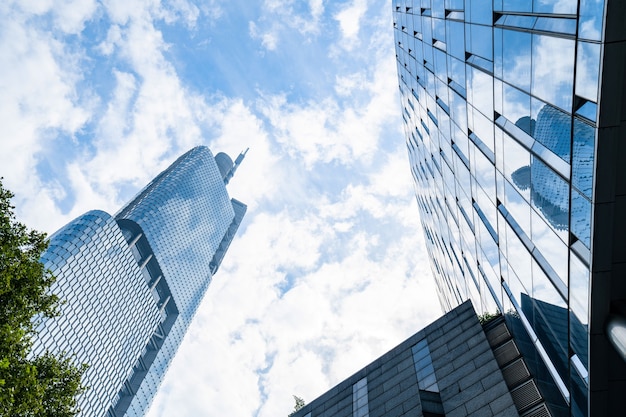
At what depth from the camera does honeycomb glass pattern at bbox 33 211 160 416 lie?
103 meters

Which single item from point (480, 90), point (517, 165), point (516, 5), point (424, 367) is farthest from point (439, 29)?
point (424, 367)

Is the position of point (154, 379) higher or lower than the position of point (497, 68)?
higher

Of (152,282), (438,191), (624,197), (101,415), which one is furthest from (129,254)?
(624,197)

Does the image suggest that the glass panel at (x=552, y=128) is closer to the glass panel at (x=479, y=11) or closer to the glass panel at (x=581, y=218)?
the glass panel at (x=581, y=218)

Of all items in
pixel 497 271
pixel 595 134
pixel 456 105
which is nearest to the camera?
pixel 595 134

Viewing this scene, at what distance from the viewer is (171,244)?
550ft

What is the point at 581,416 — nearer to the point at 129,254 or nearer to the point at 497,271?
the point at 497,271

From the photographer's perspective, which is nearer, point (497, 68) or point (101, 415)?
point (497, 68)

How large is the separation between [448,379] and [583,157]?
1562 cm

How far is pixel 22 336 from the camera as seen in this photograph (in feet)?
43.5

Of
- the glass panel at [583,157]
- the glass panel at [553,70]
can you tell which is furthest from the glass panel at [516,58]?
the glass panel at [583,157]

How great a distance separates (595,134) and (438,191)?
2283 cm

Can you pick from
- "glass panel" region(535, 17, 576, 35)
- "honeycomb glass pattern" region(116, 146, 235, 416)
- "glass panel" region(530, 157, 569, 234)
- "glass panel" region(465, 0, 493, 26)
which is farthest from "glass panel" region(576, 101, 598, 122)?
"honeycomb glass pattern" region(116, 146, 235, 416)

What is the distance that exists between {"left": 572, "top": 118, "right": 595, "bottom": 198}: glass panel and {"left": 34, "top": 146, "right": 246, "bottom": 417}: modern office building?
98.0 m
